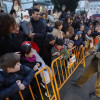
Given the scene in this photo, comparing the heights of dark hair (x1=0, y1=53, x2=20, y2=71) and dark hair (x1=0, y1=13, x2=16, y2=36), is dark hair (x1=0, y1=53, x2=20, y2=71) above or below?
below

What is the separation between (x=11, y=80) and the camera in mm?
1527

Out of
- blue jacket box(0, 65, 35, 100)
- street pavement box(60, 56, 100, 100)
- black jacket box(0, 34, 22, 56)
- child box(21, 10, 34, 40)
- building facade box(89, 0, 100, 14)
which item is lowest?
street pavement box(60, 56, 100, 100)

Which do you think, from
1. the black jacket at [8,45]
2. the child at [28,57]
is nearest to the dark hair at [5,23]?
the black jacket at [8,45]

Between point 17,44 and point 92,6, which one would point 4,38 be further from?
point 92,6

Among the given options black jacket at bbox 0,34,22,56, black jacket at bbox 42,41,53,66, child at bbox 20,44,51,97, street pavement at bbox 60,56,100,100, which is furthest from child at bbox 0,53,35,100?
street pavement at bbox 60,56,100,100

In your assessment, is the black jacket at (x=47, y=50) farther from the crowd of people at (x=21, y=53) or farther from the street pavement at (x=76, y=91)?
the street pavement at (x=76, y=91)

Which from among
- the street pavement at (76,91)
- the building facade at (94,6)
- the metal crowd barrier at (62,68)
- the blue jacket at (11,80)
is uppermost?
the building facade at (94,6)

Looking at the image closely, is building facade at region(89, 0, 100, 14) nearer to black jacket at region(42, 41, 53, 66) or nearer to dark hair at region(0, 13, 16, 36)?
black jacket at region(42, 41, 53, 66)

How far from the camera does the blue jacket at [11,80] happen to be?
4.50 feet

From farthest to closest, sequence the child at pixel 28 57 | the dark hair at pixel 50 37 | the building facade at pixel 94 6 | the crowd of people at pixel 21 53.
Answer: the building facade at pixel 94 6, the dark hair at pixel 50 37, the child at pixel 28 57, the crowd of people at pixel 21 53

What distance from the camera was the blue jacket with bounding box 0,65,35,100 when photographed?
137cm

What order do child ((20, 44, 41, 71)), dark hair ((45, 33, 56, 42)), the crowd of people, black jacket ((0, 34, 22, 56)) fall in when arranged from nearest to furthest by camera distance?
the crowd of people, black jacket ((0, 34, 22, 56)), child ((20, 44, 41, 71)), dark hair ((45, 33, 56, 42))

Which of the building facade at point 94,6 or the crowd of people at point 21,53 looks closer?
the crowd of people at point 21,53

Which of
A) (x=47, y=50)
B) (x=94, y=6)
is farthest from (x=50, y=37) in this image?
(x=94, y=6)
